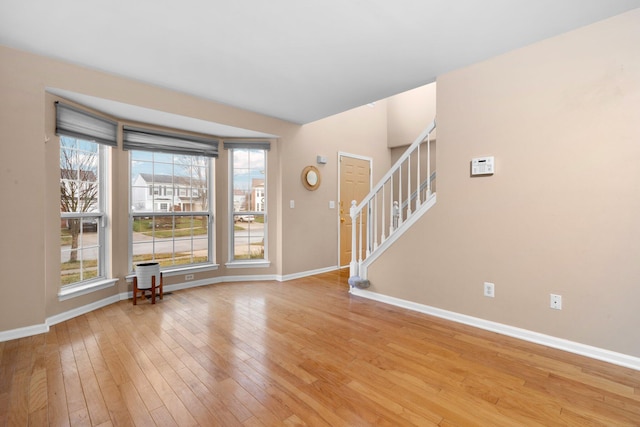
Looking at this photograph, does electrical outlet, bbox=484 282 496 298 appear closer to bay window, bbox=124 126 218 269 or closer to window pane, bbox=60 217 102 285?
bay window, bbox=124 126 218 269

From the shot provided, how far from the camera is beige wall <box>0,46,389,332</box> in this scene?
246 cm

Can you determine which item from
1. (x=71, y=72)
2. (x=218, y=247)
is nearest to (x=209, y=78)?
(x=71, y=72)

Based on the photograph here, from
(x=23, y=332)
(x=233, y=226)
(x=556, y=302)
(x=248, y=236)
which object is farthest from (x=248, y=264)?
(x=556, y=302)

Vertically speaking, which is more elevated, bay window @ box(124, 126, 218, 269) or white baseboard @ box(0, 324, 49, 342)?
bay window @ box(124, 126, 218, 269)

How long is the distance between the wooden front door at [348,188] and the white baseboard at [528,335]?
1.96 metres

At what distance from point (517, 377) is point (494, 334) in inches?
27.2

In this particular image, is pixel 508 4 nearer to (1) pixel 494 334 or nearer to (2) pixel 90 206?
(1) pixel 494 334

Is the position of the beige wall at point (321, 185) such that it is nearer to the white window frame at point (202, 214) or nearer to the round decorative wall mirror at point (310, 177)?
the round decorative wall mirror at point (310, 177)

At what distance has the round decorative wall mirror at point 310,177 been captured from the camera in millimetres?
4637

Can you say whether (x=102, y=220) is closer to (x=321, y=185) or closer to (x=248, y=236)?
(x=248, y=236)

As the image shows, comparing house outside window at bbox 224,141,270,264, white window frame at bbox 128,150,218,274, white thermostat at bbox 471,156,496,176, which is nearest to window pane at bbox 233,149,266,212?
house outside window at bbox 224,141,270,264

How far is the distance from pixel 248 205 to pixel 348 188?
1847 mm

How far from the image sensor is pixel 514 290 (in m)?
2.54

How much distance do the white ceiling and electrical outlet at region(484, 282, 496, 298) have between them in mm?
2020
